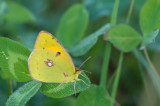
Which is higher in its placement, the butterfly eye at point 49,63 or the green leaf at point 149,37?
the green leaf at point 149,37

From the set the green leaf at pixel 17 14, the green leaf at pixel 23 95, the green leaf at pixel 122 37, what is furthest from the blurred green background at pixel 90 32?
the green leaf at pixel 23 95

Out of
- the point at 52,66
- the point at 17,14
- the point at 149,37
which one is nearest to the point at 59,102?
the point at 52,66

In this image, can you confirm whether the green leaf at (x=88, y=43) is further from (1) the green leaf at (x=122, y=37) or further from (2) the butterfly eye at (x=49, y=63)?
(2) the butterfly eye at (x=49, y=63)

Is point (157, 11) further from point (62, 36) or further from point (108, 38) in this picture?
point (62, 36)

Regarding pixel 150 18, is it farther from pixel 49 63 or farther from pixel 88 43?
pixel 49 63

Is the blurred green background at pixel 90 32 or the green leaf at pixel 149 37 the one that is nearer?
the green leaf at pixel 149 37

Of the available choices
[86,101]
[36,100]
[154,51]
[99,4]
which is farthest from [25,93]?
[99,4]
